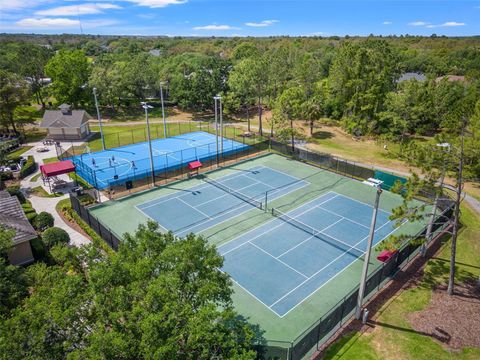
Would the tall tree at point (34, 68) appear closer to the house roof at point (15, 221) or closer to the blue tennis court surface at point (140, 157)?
the blue tennis court surface at point (140, 157)

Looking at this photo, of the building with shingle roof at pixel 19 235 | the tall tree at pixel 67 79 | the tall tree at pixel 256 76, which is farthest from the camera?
the tall tree at pixel 67 79

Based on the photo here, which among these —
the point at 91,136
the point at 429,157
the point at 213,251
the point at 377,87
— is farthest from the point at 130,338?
the point at 377,87

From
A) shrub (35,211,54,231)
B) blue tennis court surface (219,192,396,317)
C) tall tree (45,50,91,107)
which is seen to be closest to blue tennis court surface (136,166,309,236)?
blue tennis court surface (219,192,396,317)

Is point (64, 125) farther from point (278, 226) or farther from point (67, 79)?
point (278, 226)

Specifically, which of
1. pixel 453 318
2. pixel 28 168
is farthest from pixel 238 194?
pixel 28 168

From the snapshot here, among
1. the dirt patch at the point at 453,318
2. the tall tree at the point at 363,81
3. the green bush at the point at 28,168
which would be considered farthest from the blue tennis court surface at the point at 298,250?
the green bush at the point at 28,168

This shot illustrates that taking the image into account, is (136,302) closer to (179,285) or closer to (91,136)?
(179,285)
